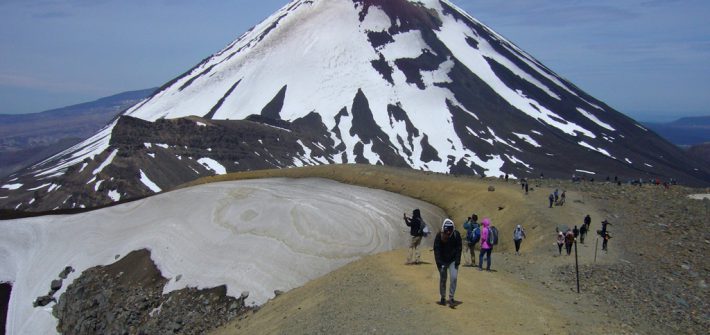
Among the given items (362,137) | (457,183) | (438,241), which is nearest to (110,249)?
(457,183)

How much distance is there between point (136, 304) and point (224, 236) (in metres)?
6.74

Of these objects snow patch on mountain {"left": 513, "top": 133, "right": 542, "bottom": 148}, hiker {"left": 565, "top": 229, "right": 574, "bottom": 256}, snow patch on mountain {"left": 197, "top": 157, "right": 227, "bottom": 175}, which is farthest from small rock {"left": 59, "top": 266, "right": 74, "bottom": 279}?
snow patch on mountain {"left": 513, "top": 133, "right": 542, "bottom": 148}

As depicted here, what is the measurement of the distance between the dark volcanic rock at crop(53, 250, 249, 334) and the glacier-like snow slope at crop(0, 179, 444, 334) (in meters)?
0.76

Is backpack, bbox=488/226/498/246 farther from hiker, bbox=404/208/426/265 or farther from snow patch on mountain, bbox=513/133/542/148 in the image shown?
snow patch on mountain, bbox=513/133/542/148

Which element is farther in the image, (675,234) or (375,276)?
(675,234)

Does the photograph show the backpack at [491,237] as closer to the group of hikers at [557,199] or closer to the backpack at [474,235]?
the backpack at [474,235]

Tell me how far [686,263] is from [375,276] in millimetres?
16264

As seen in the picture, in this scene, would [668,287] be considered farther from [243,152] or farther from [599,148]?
[599,148]

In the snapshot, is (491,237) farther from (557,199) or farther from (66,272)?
(66,272)

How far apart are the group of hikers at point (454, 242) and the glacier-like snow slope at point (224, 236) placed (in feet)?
33.6

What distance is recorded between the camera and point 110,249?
4134 cm

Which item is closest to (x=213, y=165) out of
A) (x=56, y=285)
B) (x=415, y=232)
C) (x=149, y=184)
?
(x=149, y=184)

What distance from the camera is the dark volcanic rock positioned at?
3023cm

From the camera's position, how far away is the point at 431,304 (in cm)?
1650
